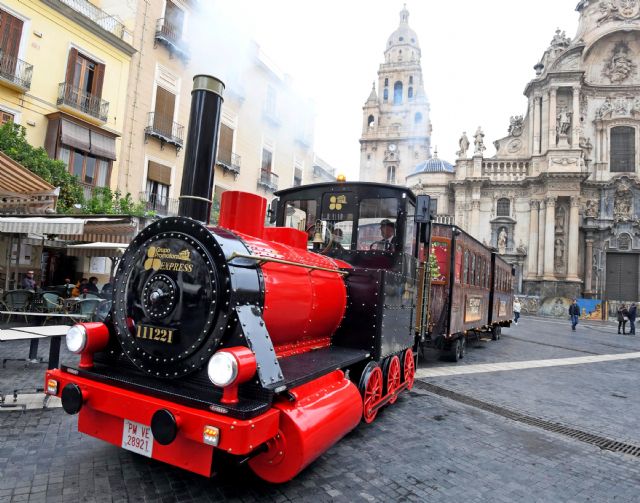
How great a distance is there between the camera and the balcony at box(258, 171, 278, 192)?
22094 mm

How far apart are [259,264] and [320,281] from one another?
1.07 m

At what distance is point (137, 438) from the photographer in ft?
9.78

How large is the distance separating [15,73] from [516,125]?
119 ft

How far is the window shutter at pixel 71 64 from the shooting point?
13844 millimetres

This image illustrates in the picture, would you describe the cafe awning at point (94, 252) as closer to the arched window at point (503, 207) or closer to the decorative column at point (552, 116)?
the arched window at point (503, 207)

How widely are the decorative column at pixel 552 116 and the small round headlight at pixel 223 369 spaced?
36.4 metres

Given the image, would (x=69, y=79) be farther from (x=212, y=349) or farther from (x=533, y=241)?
(x=533, y=241)

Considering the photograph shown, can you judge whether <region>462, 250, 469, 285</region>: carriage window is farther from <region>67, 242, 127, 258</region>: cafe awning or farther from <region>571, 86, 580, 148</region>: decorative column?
<region>571, 86, 580, 148</region>: decorative column

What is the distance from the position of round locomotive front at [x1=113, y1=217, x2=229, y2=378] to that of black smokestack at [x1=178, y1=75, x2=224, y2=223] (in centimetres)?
49

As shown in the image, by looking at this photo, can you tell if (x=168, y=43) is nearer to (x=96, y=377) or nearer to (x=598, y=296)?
(x=96, y=377)

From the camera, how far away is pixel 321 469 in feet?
12.3

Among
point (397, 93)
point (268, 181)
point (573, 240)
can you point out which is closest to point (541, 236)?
point (573, 240)

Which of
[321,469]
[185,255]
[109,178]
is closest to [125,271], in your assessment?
[185,255]

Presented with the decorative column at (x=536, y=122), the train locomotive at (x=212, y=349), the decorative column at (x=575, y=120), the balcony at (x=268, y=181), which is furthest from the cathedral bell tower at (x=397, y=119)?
the train locomotive at (x=212, y=349)
